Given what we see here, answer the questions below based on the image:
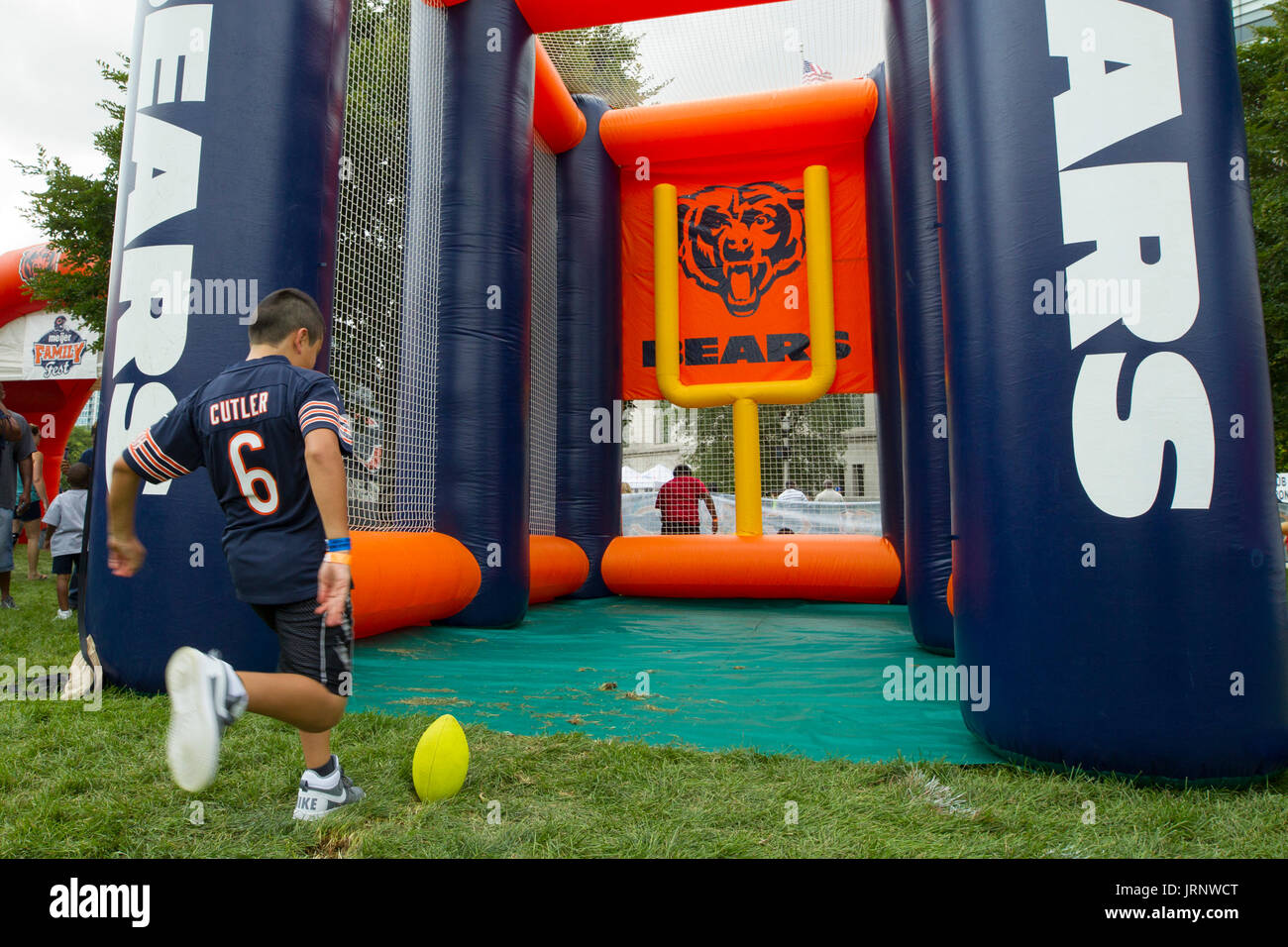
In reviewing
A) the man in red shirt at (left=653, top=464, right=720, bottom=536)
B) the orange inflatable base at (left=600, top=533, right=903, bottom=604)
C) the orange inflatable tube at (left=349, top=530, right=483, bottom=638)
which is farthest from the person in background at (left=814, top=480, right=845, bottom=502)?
the orange inflatable tube at (left=349, top=530, right=483, bottom=638)

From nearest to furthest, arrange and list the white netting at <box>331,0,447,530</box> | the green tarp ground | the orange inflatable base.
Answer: the green tarp ground < the white netting at <box>331,0,447,530</box> < the orange inflatable base

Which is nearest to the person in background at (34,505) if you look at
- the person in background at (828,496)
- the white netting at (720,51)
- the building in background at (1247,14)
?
the white netting at (720,51)

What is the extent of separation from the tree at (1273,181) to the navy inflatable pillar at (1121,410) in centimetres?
969

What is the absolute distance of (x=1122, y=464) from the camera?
2.00 m

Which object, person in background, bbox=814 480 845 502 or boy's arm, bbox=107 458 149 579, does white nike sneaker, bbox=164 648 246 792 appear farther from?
person in background, bbox=814 480 845 502

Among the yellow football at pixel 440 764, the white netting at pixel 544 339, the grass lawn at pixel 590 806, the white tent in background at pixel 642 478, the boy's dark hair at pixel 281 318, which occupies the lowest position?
the grass lawn at pixel 590 806

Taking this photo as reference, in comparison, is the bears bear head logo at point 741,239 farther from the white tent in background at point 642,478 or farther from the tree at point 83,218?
the tree at point 83,218

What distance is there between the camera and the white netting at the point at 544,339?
6316 millimetres

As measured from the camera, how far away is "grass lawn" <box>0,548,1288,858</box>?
1.59 m

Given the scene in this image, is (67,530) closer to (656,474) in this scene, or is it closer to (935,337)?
(935,337)

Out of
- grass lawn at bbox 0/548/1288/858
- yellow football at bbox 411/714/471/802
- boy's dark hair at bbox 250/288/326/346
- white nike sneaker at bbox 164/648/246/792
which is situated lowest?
grass lawn at bbox 0/548/1288/858

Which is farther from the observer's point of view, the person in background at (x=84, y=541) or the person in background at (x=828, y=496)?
the person in background at (x=828, y=496)

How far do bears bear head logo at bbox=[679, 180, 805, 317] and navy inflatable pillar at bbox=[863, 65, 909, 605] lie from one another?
83cm
